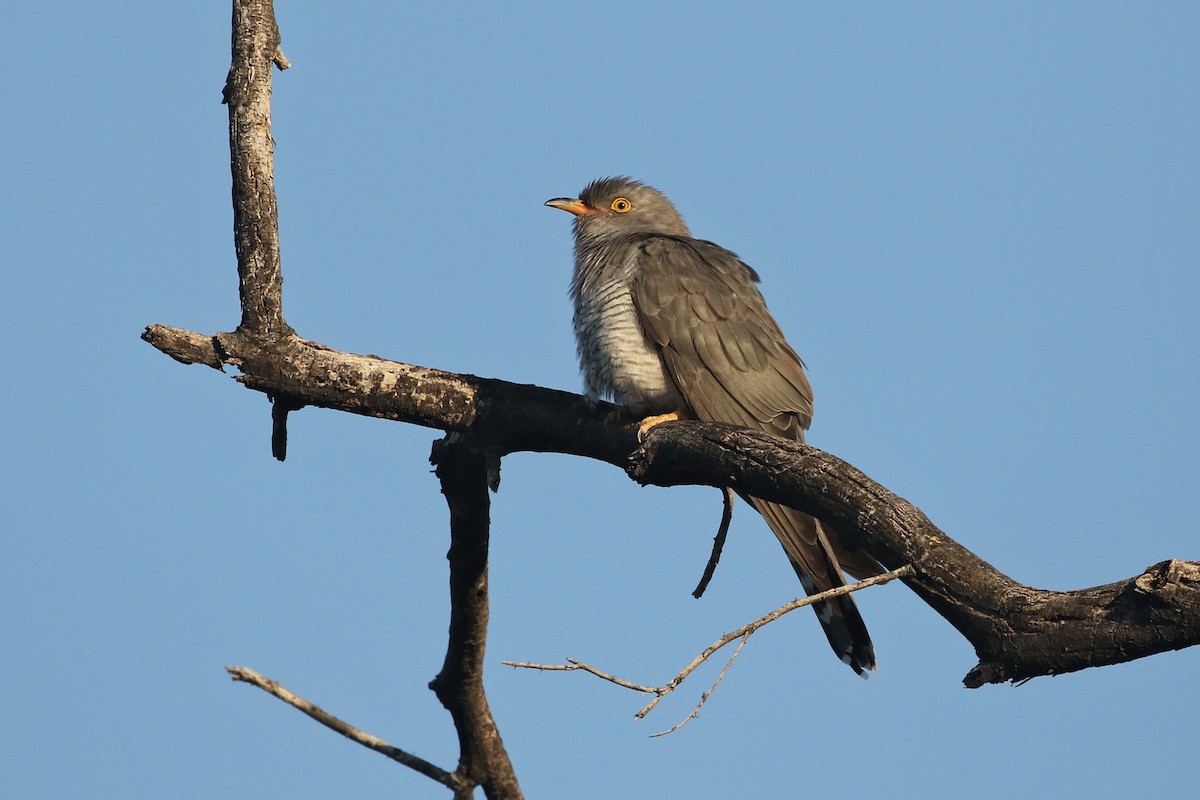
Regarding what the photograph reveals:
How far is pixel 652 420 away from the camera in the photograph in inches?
205

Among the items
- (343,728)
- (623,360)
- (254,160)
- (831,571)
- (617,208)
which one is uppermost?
(617,208)

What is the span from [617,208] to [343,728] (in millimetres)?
4225

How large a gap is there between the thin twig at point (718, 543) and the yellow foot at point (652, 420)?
15.8 inches

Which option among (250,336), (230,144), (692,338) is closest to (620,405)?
(692,338)

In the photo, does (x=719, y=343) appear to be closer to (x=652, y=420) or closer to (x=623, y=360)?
(x=623, y=360)

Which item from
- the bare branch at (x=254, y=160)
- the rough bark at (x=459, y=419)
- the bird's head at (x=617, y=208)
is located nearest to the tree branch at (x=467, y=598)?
the rough bark at (x=459, y=419)

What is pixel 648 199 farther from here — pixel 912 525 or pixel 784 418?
pixel 912 525

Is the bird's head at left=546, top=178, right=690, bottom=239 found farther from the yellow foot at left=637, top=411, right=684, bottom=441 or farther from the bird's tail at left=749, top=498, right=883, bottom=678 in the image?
the bird's tail at left=749, top=498, right=883, bottom=678

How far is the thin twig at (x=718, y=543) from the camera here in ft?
16.1

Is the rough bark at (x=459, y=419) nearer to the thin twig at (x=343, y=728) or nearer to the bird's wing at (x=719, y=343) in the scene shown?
the thin twig at (x=343, y=728)

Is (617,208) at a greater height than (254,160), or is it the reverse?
(617,208)

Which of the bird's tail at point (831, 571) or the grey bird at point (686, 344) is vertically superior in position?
the grey bird at point (686, 344)

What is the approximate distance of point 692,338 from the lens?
557 centimetres

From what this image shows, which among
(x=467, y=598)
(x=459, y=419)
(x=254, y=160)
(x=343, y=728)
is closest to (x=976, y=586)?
(x=343, y=728)
